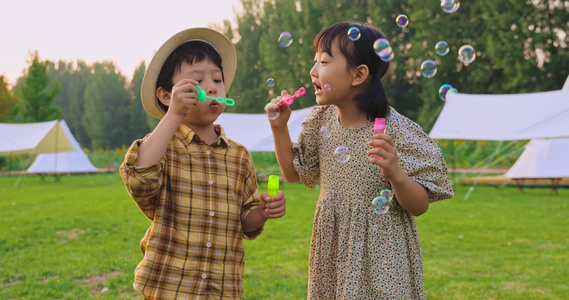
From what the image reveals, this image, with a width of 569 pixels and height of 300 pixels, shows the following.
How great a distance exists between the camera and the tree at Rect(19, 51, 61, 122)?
23625 mm

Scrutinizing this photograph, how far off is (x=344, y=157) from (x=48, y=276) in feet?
11.0

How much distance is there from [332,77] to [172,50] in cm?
64

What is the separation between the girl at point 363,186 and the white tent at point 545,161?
33.8 ft

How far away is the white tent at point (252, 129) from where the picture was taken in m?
11.3

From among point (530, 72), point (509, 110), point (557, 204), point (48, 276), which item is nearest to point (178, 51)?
point (48, 276)

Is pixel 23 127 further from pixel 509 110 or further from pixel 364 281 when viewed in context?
pixel 364 281

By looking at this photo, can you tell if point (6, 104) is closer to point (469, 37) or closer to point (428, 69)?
point (469, 37)

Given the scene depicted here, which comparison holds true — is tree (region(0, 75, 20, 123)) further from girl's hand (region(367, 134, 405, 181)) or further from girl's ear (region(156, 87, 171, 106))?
girl's hand (region(367, 134, 405, 181))

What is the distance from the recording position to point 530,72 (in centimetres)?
1798

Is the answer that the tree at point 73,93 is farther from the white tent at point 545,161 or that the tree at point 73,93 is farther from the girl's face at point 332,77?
the girl's face at point 332,77

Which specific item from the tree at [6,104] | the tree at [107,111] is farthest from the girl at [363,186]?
the tree at [107,111]

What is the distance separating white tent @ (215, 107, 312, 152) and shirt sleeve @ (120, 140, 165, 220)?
31.1ft

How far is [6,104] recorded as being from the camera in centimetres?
2475

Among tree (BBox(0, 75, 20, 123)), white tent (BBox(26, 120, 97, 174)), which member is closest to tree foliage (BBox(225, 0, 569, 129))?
white tent (BBox(26, 120, 97, 174))
